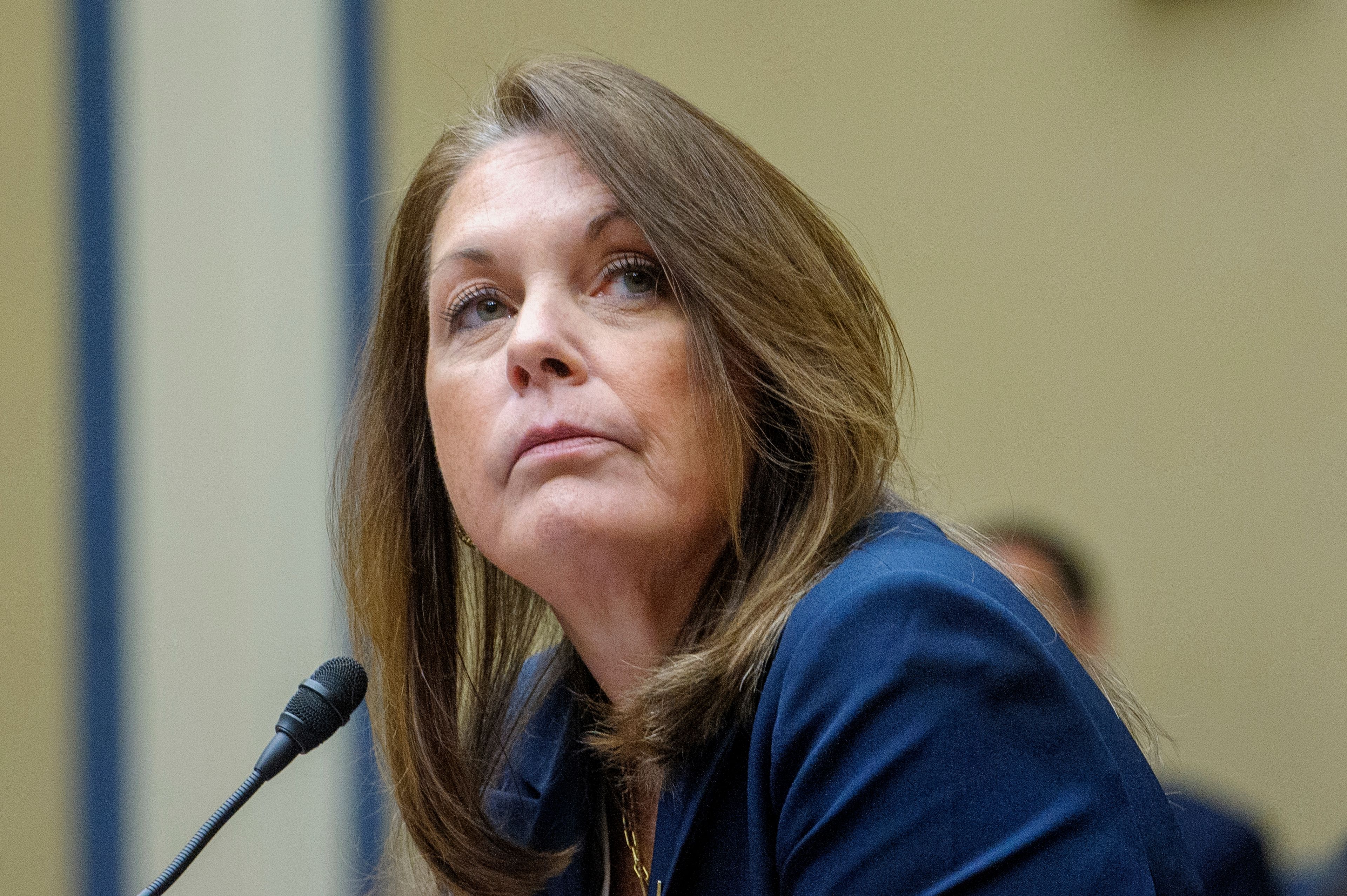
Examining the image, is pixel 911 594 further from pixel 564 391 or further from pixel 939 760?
pixel 564 391

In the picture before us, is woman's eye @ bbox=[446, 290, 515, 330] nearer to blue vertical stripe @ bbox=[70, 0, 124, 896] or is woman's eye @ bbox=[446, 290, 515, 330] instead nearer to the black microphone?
the black microphone

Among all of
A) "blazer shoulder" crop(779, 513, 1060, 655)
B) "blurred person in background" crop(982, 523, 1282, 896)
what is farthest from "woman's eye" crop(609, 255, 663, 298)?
"blurred person in background" crop(982, 523, 1282, 896)

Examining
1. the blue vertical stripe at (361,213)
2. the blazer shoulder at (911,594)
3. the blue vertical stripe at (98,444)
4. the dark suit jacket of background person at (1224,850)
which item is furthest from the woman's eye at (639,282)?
the blue vertical stripe at (98,444)

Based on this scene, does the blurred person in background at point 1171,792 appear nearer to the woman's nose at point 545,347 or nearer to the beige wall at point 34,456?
the woman's nose at point 545,347

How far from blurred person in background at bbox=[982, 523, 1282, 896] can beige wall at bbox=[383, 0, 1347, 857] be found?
72mm

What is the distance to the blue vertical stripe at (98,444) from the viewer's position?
258 cm

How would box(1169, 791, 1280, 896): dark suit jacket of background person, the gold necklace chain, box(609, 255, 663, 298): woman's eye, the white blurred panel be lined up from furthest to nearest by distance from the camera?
the white blurred panel → box(1169, 791, 1280, 896): dark suit jacket of background person → the gold necklace chain → box(609, 255, 663, 298): woman's eye

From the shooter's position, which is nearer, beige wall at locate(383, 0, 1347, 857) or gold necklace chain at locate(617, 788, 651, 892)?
gold necklace chain at locate(617, 788, 651, 892)

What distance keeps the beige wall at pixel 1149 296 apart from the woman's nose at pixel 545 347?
4.92 ft

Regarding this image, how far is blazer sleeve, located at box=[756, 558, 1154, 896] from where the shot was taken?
0.78m

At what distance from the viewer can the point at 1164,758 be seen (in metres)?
2.48

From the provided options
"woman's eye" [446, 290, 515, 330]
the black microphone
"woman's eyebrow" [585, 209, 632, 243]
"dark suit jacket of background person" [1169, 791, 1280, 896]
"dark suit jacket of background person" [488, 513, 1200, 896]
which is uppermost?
"woman's eyebrow" [585, 209, 632, 243]

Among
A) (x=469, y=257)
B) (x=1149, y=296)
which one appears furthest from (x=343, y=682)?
(x=1149, y=296)

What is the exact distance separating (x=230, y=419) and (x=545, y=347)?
1858 mm
